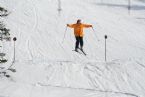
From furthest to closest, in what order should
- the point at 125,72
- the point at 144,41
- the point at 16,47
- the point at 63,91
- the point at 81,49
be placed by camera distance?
the point at 144,41
the point at 16,47
the point at 81,49
the point at 125,72
the point at 63,91

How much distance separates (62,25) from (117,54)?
856 cm

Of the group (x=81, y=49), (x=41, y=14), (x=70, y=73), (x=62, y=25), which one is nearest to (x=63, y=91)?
(x=70, y=73)

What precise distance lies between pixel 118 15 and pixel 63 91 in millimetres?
23560

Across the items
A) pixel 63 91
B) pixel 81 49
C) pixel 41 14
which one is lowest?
pixel 63 91

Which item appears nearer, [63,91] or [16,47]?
[63,91]

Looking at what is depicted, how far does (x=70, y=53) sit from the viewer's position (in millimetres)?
26828

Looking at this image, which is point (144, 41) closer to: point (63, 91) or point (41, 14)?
point (41, 14)

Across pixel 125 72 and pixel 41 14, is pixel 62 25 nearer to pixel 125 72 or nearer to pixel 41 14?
pixel 41 14

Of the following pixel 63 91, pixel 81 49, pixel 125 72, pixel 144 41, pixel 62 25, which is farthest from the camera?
pixel 62 25

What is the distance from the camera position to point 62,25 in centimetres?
3462

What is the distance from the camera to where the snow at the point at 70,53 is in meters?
20.2

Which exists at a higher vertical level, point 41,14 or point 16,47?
point 41,14

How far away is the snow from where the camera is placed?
66.1ft

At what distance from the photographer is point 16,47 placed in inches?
1133
